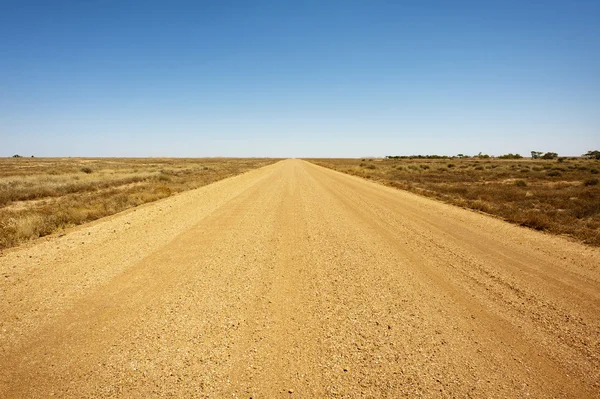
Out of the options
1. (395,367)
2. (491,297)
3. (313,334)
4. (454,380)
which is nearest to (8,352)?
(313,334)

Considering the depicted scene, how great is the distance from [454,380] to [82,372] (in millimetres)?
4149

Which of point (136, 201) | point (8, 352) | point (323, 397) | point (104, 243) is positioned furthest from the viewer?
point (136, 201)

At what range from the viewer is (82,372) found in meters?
3.36

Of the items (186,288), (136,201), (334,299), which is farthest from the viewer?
(136,201)

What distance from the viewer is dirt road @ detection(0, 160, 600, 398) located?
3.23 meters

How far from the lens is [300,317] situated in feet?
14.7

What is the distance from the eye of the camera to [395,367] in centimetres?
342

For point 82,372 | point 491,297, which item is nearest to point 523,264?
point 491,297

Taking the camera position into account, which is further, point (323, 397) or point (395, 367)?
point (395, 367)

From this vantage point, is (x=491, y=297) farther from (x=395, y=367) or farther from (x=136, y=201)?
(x=136, y=201)

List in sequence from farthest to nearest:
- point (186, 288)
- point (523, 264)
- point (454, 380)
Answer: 1. point (523, 264)
2. point (186, 288)
3. point (454, 380)

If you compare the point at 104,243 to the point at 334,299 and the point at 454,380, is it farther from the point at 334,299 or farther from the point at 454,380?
the point at 454,380

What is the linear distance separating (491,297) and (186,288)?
17.9 feet

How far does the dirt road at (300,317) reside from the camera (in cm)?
323
